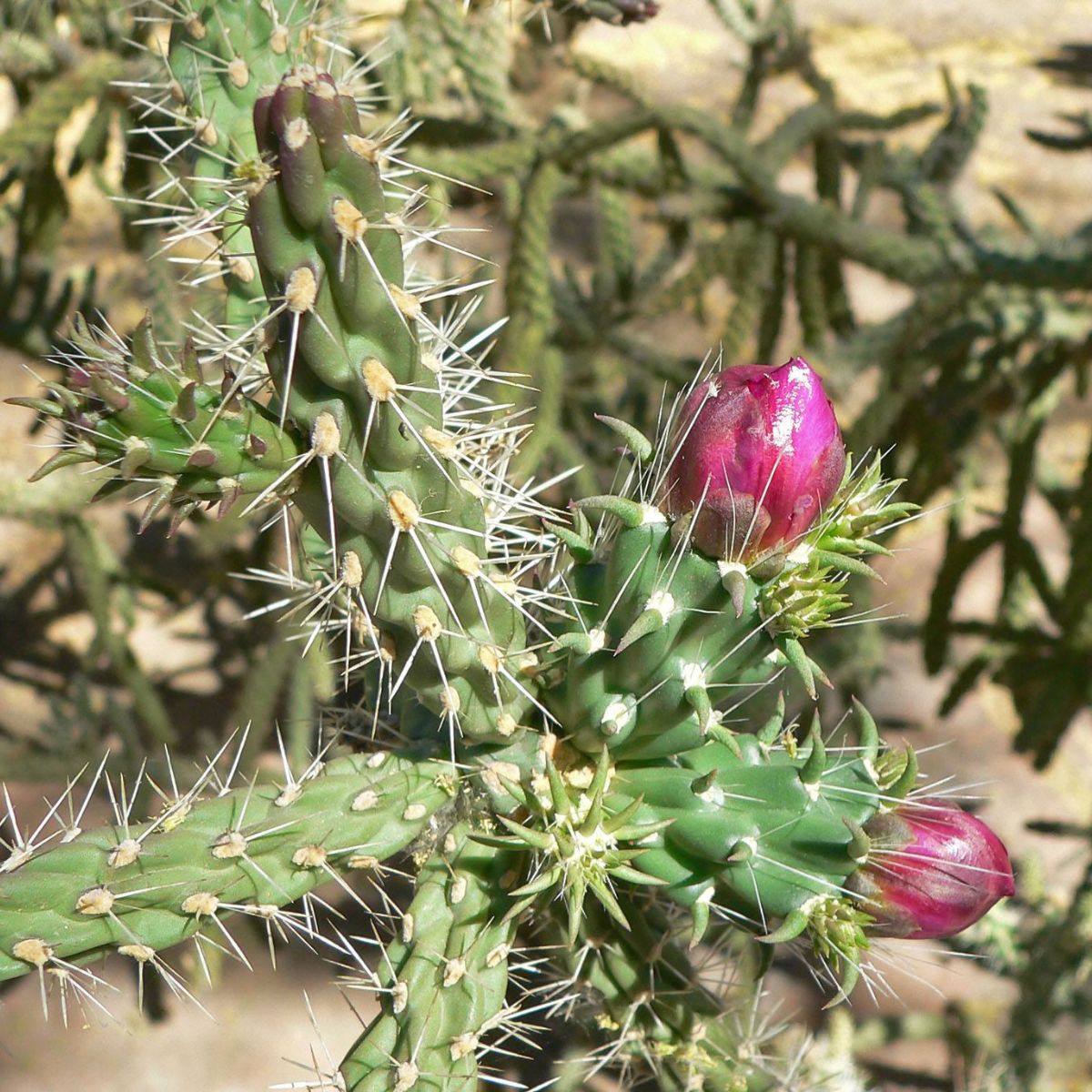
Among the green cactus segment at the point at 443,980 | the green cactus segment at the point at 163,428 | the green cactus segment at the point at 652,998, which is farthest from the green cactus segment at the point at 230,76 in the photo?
the green cactus segment at the point at 652,998

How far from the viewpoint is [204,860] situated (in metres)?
0.93

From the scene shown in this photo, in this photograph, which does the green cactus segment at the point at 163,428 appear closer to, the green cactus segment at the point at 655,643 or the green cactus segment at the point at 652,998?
the green cactus segment at the point at 655,643

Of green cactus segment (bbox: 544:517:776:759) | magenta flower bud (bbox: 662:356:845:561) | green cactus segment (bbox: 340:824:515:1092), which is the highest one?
magenta flower bud (bbox: 662:356:845:561)

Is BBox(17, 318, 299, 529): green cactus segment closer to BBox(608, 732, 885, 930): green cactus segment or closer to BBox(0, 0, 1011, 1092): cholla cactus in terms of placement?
BBox(0, 0, 1011, 1092): cholla cactus

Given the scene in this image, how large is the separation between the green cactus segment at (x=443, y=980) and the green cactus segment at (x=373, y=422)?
14 cm

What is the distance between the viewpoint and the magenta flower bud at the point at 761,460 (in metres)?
0.88

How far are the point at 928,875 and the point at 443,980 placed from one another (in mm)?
433

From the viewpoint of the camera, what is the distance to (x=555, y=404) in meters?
2.01

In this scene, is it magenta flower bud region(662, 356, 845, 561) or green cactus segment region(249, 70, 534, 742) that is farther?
magenta flower bud region(662, 356, 845, 561)

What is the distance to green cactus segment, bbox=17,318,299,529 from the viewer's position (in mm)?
764

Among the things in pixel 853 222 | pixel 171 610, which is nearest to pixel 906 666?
pixel 853 222

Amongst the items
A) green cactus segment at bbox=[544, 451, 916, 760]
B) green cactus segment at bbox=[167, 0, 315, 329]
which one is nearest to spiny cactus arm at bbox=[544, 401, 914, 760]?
green cactus segment at bbox=[544, 451, 916, 760]

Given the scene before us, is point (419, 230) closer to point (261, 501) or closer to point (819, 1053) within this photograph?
point (261, 501)

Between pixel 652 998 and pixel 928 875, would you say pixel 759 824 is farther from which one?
pixel 652 998
